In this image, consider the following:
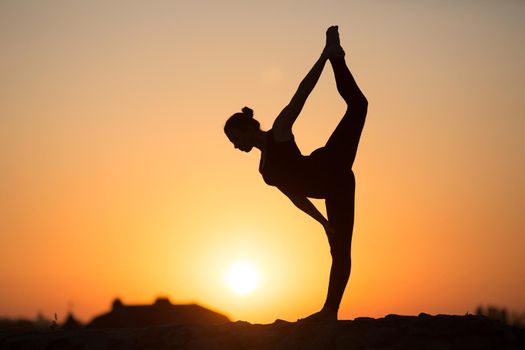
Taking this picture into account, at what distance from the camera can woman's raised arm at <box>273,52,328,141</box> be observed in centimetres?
998

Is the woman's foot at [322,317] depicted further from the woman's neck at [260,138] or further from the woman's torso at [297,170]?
the woman's neck at [260,138]

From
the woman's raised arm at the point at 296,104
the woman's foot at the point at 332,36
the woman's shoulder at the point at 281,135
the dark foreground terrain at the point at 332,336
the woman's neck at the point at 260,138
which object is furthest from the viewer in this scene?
the woman's neck at the point at 260,138

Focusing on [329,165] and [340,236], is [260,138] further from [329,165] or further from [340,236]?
[340,236]

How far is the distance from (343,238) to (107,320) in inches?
1341

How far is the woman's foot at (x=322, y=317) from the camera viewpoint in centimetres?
1039

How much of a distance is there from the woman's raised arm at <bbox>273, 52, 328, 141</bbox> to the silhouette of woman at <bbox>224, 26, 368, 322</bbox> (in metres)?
0.01

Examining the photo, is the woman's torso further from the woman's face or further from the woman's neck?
the woman's face

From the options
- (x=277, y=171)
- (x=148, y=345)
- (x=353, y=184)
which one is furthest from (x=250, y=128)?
(x=148, y=345)

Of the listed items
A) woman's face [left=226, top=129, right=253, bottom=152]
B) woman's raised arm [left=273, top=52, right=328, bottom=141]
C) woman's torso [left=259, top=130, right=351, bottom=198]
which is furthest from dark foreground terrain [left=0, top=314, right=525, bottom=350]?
woman's raised arm [left=273, top=52, right=328, bottom=141]

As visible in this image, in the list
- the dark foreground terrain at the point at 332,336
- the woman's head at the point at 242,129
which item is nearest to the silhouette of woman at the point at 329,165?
the woman's head at the point at 242,129

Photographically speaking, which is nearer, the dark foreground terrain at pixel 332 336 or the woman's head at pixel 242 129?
the dark foreground terrain at pixel 332 336

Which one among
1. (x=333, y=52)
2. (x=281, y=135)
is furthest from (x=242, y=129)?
(x=333, y=52)

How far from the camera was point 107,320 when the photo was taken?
141 ft

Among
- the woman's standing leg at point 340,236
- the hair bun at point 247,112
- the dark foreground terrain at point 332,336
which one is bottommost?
the dark foreground terrain at point 332,336
